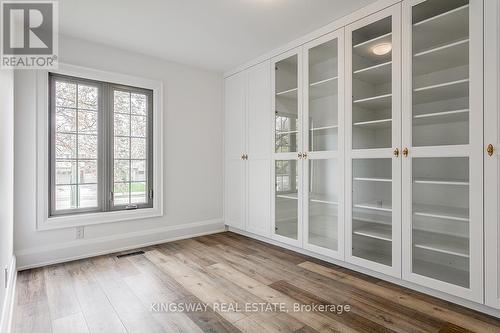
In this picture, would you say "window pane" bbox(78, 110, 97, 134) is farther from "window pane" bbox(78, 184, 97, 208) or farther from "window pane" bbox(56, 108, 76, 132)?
"window pane" bbox(78, 184, 97, 208)

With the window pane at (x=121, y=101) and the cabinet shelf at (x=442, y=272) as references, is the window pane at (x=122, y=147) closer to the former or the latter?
the window pane at (x=121, y=101)

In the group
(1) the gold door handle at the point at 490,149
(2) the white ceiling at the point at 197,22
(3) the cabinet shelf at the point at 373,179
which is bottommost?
(3) the cabinet shelf at the point at 373,179

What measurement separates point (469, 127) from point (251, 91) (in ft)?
8.37

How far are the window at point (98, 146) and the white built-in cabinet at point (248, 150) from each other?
3.92 ft

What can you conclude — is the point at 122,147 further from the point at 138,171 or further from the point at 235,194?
the point at 235,194

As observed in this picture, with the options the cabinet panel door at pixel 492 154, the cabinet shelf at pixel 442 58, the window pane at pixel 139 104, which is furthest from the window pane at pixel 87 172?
the cabinet panel door at pixel 492 154

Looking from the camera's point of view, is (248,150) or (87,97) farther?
(248,150)

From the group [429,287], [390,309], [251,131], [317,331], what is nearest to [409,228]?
[429,287]

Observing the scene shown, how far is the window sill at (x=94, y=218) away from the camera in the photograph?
289 cm

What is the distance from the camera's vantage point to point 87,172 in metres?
3.19

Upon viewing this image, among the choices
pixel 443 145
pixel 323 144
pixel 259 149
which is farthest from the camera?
pixel 259 149

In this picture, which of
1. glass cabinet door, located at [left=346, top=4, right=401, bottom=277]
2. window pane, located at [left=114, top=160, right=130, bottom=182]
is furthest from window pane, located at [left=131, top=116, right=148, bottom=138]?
glass cabinet door, located at [left=346, top=4, right=401, bottom=277]

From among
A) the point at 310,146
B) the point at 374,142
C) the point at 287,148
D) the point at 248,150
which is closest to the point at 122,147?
the point at 248,150

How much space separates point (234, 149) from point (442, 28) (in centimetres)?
282
